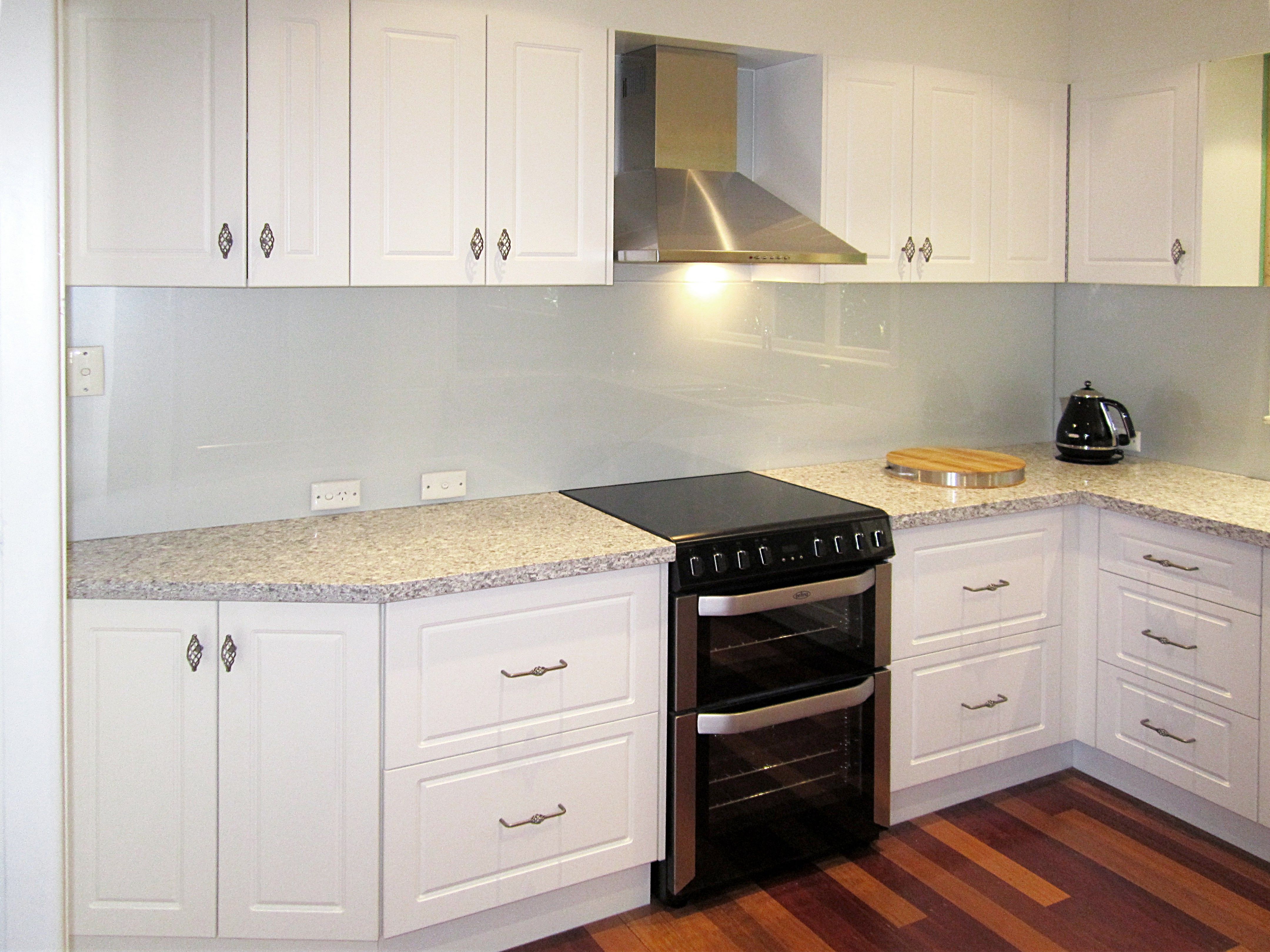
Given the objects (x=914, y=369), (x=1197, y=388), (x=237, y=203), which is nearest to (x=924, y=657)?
(x=914, y=369)

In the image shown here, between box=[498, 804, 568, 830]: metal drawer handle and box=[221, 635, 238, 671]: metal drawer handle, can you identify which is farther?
box=[498, 804, 568, 830]: metal drawer handle

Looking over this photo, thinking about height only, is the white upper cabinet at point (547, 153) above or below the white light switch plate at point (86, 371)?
above

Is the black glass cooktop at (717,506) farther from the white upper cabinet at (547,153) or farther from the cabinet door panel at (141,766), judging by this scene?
the cabinet door panel at (141,766)

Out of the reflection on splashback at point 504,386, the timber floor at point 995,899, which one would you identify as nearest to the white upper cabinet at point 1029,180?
the reflection on splashback at point 504,386

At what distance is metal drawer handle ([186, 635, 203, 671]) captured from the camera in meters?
2.28

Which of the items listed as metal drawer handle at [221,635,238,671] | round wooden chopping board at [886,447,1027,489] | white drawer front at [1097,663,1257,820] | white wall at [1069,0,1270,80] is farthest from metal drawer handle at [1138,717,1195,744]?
metal drawer handle at [221,635,238,671]

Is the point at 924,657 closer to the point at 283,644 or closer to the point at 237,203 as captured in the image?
the point at 283,644

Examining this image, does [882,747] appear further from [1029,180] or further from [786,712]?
[1029,180]

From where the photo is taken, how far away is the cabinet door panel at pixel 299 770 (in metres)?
2.31

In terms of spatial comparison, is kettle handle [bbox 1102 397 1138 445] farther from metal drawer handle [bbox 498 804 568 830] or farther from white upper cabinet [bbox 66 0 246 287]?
white upper cabinet [bbox 66 0 246 287]

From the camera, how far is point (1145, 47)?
3.39m

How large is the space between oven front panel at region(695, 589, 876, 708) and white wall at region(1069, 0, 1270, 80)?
184cm

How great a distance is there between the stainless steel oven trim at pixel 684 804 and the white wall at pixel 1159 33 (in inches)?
93.1

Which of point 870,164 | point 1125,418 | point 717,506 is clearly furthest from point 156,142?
point 1125,418
